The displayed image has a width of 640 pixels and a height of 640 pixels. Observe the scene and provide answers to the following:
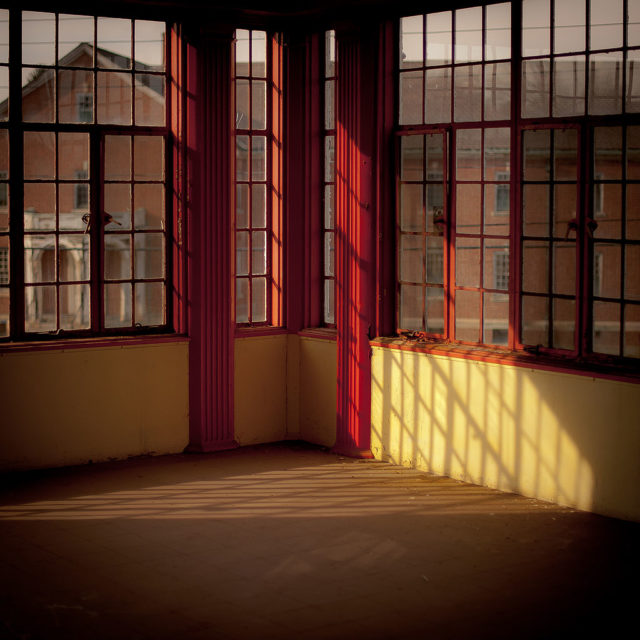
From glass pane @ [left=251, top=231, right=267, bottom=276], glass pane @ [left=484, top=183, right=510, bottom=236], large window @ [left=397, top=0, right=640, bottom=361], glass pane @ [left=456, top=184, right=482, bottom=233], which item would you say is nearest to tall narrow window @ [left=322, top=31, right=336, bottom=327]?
glass pane @ [left=251, top=231, right=267, bottom=276]

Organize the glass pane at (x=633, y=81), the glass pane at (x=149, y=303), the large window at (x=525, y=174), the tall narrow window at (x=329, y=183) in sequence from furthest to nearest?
the tall narrow window at (x=329, y=183), the glass pane at (x=149, y=303), the large window at (x=525, y=174), the glass pane at (x=633, y=81)

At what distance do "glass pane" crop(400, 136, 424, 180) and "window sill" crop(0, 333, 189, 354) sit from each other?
2012mm

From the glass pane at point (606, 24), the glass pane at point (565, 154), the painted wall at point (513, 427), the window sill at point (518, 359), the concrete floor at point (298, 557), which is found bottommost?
the concrete floor at point (298, 557)

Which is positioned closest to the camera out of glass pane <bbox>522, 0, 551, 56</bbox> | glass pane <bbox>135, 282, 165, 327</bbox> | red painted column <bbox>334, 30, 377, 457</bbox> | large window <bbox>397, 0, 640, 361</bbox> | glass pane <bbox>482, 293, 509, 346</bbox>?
large window <bbox>397, 0, 640, 361</bbox>

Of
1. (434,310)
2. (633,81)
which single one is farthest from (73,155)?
(633,81)

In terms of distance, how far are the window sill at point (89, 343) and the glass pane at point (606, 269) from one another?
304 centimetres

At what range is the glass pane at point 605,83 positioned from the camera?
20.4 feet

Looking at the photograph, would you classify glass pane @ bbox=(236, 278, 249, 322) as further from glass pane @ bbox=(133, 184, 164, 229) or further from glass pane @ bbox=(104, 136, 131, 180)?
glass pane @ bbox=(104, 136, 131, 180)

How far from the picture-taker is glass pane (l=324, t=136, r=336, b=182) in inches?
322

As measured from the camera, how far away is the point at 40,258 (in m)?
7.49

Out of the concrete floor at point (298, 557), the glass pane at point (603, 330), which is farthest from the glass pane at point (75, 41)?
the glass pane at point (603, 330)

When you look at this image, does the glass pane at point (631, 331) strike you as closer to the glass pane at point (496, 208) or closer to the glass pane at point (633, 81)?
the glass pane at point (496, 208)

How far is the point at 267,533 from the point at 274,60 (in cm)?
387

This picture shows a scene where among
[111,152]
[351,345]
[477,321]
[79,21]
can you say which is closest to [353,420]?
[351,345]
